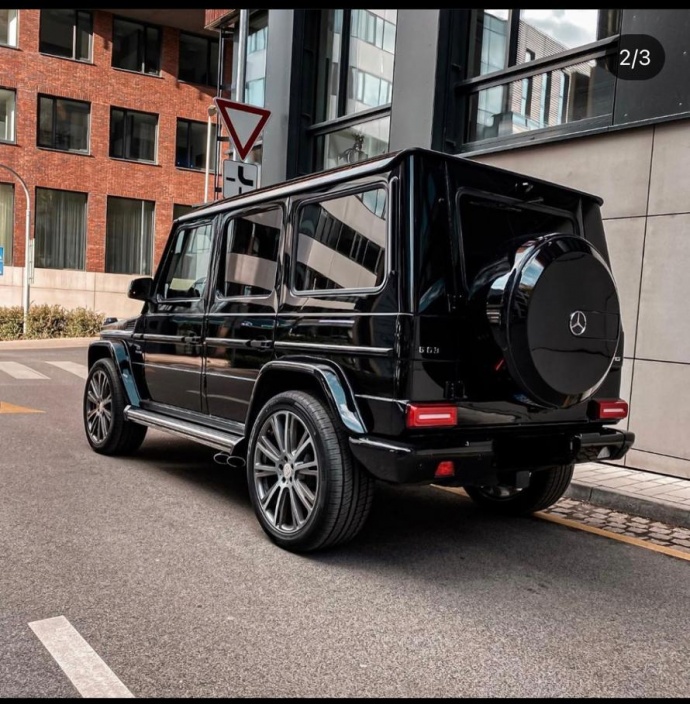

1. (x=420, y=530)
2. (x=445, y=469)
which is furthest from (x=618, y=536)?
(x=445, y=469)

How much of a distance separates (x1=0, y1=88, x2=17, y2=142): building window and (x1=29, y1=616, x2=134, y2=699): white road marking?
27021mm

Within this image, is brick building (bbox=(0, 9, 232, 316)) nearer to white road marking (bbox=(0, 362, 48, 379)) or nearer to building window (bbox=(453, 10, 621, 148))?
white road marking (bbox=(0, 362, 48, 379))

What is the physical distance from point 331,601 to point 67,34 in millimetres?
28617

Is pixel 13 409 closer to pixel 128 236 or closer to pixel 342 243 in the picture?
pixel 342 243

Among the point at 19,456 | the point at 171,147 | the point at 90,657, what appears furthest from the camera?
the point at 171,147

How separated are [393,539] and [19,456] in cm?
372

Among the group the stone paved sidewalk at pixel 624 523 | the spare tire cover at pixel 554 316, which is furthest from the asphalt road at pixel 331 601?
the spare tire cover at pixel 554 316

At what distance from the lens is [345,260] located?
409 cm

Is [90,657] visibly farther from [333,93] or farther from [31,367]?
[31,367]

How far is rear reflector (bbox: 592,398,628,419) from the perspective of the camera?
4.38 m

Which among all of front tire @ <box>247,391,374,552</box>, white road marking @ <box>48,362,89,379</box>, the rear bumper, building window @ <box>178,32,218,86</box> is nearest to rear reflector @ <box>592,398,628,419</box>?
the rear bumper

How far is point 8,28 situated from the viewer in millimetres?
25875

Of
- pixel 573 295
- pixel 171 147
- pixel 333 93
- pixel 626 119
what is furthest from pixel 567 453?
pixel 171 147

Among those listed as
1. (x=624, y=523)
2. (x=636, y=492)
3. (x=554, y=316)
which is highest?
(x=554, y=316)
